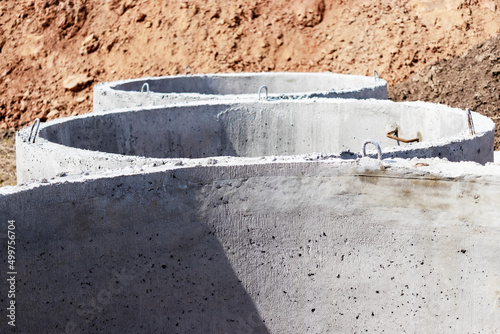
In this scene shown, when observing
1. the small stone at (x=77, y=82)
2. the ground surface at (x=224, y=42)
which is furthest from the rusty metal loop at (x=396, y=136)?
the small stone at (x=77, y=82)

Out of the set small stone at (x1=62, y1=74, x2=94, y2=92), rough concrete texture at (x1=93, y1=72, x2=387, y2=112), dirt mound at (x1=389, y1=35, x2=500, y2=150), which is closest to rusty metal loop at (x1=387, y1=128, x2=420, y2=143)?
rough concrete texture at (x1=93, y1=72, x2=387, y2=112)

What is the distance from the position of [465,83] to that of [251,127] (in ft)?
20.6

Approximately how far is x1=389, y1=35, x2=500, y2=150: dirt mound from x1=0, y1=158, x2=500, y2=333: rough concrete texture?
7.20m

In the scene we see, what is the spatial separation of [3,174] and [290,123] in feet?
20.0

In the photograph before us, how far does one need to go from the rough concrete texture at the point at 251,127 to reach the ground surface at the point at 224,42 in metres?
8.02

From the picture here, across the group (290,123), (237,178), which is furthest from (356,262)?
(290,123)

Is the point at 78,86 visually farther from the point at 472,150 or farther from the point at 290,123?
the point at 472,150

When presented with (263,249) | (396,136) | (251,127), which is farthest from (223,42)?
(263,249)

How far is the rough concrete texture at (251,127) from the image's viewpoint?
6125mm

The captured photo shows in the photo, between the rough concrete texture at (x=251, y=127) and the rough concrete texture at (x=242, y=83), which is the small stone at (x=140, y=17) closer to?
the rough concrete texture at (x=242, y=83)

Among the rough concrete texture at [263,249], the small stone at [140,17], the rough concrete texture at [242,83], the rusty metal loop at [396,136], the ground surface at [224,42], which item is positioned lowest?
the rough concrete texture at [263,249]

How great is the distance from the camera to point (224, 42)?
15.4 metres

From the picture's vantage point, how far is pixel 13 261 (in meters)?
3.30

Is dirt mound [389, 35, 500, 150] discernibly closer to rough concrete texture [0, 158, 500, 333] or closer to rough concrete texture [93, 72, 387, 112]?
rough concrete texture [93, 72, 387, 112]
